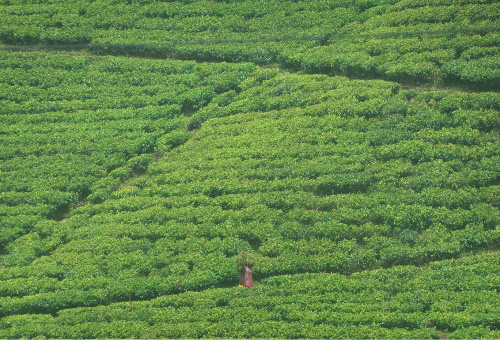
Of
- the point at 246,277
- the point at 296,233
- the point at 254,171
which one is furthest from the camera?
the point at 254,171

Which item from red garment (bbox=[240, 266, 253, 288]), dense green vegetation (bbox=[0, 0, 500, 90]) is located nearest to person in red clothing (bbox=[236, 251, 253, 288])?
red garment (bbox=[240, 266, 253, 288])

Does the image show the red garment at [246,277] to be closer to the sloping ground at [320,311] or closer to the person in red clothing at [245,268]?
the person in red clothing at [245,268]

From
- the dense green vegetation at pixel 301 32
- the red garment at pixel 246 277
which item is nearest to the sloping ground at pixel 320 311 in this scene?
the red garment at pixel 246 277

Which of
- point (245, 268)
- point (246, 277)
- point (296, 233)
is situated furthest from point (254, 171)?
point (246, 277)

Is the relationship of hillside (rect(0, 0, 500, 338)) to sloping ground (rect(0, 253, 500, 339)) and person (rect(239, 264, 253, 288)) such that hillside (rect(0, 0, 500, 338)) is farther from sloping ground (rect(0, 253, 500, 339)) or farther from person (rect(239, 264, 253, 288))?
person (rect(239, 264, 253, 288))

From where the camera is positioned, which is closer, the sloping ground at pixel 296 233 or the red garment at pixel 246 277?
the sloping ground at pixel 296 233

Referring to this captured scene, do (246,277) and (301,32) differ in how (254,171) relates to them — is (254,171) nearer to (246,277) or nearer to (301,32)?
(246,277)
